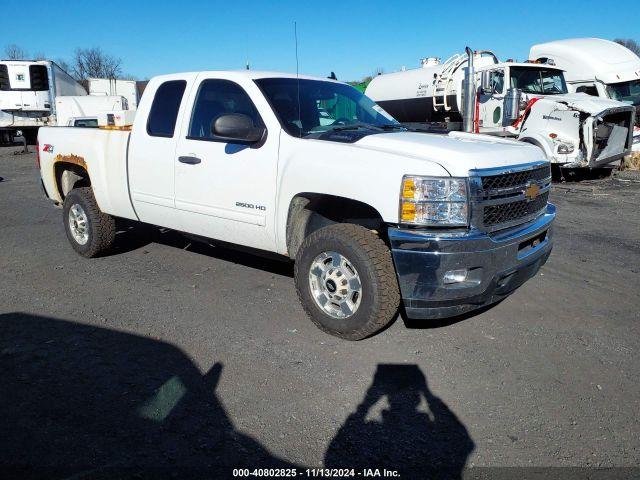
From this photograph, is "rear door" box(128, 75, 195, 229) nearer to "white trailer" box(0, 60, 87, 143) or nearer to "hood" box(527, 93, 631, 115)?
"hood" box(527, 93, 631, 115)

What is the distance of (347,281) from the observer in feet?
12.9

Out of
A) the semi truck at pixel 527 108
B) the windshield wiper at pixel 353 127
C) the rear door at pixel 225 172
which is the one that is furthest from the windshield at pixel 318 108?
the semi truck at pixel 527 108

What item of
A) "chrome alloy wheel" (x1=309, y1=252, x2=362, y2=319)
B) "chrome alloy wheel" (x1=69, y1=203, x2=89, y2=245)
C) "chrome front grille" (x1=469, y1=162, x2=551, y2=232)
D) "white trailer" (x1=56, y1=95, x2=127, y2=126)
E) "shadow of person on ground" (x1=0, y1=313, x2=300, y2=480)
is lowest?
"shadow of person on ground" (x1=0, y1=313, x2=300, y2=480)

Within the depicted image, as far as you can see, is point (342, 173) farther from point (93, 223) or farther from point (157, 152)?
point (93, 223)

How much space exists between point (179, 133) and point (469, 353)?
3.14 m

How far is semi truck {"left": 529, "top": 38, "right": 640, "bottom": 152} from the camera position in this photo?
49.1 feet

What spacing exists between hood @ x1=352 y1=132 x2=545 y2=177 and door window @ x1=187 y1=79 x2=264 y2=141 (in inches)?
51.0

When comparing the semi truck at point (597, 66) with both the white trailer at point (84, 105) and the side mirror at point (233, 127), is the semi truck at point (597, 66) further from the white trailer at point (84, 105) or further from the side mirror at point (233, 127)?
the white trailer at point (84, 105)

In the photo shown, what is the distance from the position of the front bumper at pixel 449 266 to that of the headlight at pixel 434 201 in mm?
91

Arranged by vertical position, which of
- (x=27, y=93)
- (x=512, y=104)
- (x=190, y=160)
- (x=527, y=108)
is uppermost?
(x=27, y=93)

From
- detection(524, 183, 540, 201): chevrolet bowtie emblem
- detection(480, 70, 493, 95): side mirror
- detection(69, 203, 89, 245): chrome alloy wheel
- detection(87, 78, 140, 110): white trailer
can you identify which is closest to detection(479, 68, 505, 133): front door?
detection(480, 70, 493, 95): side mirror

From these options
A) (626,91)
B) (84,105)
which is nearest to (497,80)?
(626,91)

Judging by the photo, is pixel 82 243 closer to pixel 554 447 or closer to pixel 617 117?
pixel 554 447

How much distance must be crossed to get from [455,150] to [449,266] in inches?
31.8
